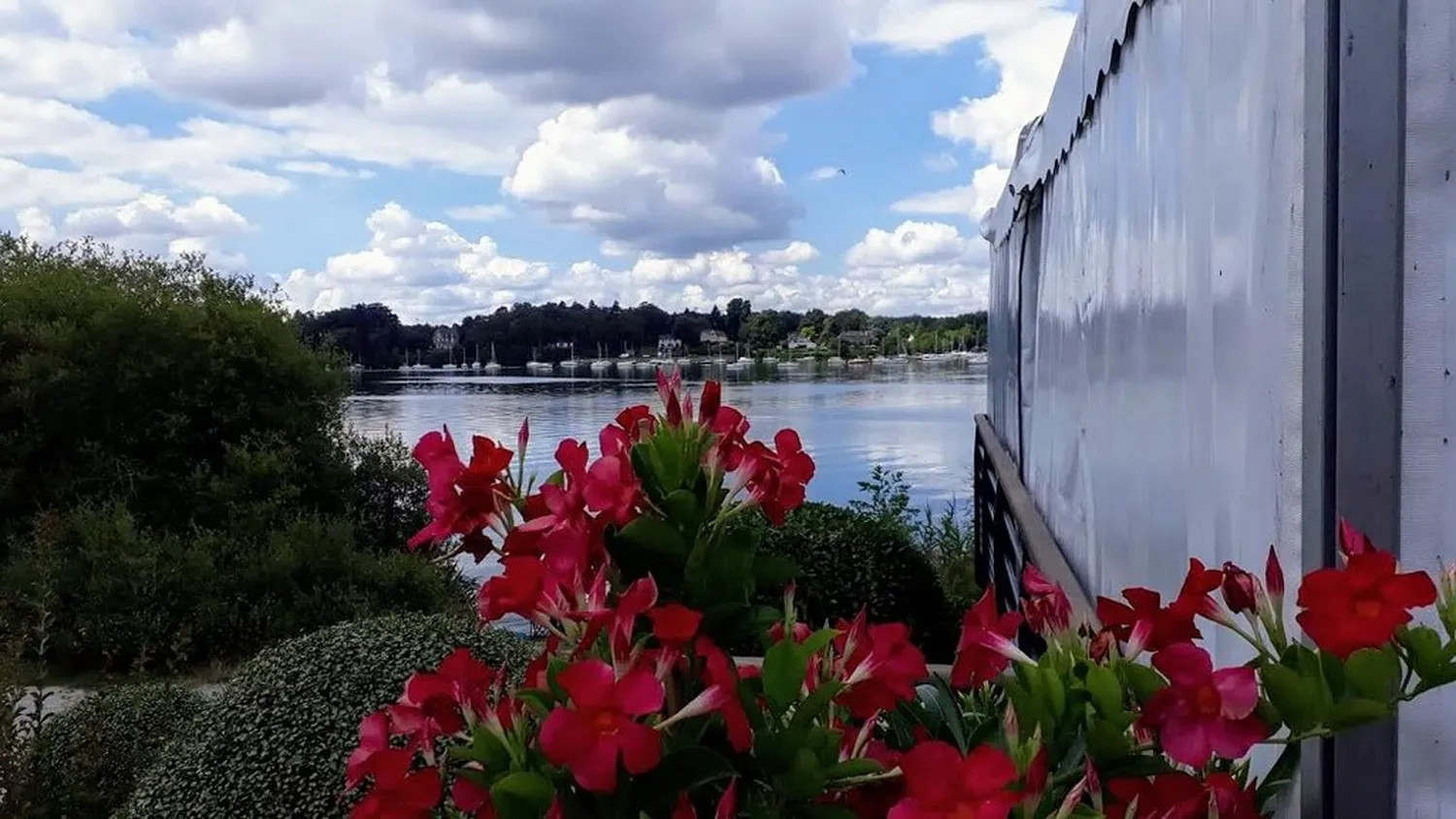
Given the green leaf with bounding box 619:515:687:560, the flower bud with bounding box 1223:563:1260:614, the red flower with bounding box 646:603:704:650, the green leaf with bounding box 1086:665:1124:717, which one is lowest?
the green leaf with bounding box 1086:665:1124:717

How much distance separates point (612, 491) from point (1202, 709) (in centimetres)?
52

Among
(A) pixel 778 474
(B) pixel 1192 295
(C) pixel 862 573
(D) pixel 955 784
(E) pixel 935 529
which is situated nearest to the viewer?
(D) pixel 955 784

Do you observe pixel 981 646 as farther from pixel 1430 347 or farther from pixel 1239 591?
pixel 1430 347

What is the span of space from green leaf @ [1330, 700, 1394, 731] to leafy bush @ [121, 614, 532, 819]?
217 centimetres

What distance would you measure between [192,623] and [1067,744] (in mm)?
6083

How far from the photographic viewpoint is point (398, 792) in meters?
1.04

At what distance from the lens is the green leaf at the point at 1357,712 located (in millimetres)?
875

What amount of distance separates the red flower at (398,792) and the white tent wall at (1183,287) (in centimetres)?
84

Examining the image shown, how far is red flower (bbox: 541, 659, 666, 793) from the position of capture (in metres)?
0.86

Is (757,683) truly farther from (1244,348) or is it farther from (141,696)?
(141,696)

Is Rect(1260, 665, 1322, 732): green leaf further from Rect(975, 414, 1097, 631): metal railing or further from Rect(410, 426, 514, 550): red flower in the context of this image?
Rect(410, 426, 514, 550): red flower

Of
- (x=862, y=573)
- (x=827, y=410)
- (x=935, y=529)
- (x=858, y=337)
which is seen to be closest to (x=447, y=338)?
(x=858, y=337)

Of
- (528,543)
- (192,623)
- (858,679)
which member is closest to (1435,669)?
(858,679)

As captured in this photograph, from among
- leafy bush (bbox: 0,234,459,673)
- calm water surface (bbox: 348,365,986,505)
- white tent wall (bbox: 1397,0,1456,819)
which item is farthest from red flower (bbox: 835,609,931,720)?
leafy bush (bbox: 0,234,459,673)
